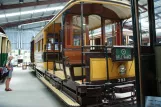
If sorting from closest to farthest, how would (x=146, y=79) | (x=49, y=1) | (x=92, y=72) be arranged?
(x=146, y=79) → (x=92, y=72) → (x=49, y=1)

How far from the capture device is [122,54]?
4.25 metres

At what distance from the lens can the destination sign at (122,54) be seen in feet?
13.6

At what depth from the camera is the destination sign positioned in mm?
4141

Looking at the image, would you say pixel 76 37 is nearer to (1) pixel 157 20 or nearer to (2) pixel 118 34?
(2) pixel 118 34

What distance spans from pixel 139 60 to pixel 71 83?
2.68 meters

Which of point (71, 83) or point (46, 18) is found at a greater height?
point (46, 18)

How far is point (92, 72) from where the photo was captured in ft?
13.2

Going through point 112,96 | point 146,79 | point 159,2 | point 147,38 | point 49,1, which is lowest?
point 112,96

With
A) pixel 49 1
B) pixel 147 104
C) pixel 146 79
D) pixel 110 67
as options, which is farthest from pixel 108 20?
pixel 49 1

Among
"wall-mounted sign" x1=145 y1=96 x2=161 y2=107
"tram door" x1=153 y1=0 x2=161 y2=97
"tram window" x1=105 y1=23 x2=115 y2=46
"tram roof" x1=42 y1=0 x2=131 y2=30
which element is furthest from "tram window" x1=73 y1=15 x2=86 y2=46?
"wall-mounted sign" x1=145 y1=96 x2=161 y2=107

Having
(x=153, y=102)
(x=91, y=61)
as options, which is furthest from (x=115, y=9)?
(x=153, y=102)

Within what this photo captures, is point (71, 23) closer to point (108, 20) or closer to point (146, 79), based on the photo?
point (108, 20)

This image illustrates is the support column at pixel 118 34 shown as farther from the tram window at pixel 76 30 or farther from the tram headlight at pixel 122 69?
the tram headlight at pixel 122 69

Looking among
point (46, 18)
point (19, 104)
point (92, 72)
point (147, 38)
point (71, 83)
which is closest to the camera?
point (147, 38)
